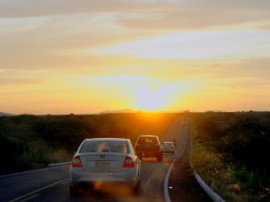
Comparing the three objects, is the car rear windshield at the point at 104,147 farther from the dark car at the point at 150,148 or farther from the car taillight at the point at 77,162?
the dark car at the point at 150,148

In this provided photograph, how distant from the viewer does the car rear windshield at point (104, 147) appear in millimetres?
17112

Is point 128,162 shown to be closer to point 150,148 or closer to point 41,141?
point 150,148

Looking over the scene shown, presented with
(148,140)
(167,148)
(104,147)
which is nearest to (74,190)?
(104,147)

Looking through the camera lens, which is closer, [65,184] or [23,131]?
[65,184]

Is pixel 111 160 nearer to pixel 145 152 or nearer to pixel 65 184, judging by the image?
pixel 65 184

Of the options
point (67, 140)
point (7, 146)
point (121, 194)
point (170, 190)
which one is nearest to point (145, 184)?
point (170, 190)

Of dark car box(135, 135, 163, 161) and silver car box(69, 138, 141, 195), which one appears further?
dark car box(135, 135, 163, 161)

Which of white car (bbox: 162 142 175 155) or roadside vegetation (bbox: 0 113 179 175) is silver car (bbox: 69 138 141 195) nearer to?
roadside vegetation (bbox: 0 113 179 175)

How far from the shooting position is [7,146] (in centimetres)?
3641

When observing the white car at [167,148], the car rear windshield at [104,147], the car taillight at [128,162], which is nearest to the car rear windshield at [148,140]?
the white car at [167,148]

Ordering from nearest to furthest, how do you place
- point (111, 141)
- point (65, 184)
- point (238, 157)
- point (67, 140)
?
point (111, 141) → point (65, 184) → point (238, 157) → point (67, 140)

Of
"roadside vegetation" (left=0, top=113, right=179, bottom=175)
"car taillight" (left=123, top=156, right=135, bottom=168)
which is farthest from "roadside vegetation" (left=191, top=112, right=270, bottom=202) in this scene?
"roadside vegetation" (left=0, top=113, right=179, bottom=175)

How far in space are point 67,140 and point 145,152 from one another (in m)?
15.4

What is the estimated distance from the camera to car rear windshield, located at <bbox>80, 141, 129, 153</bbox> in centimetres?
1711
